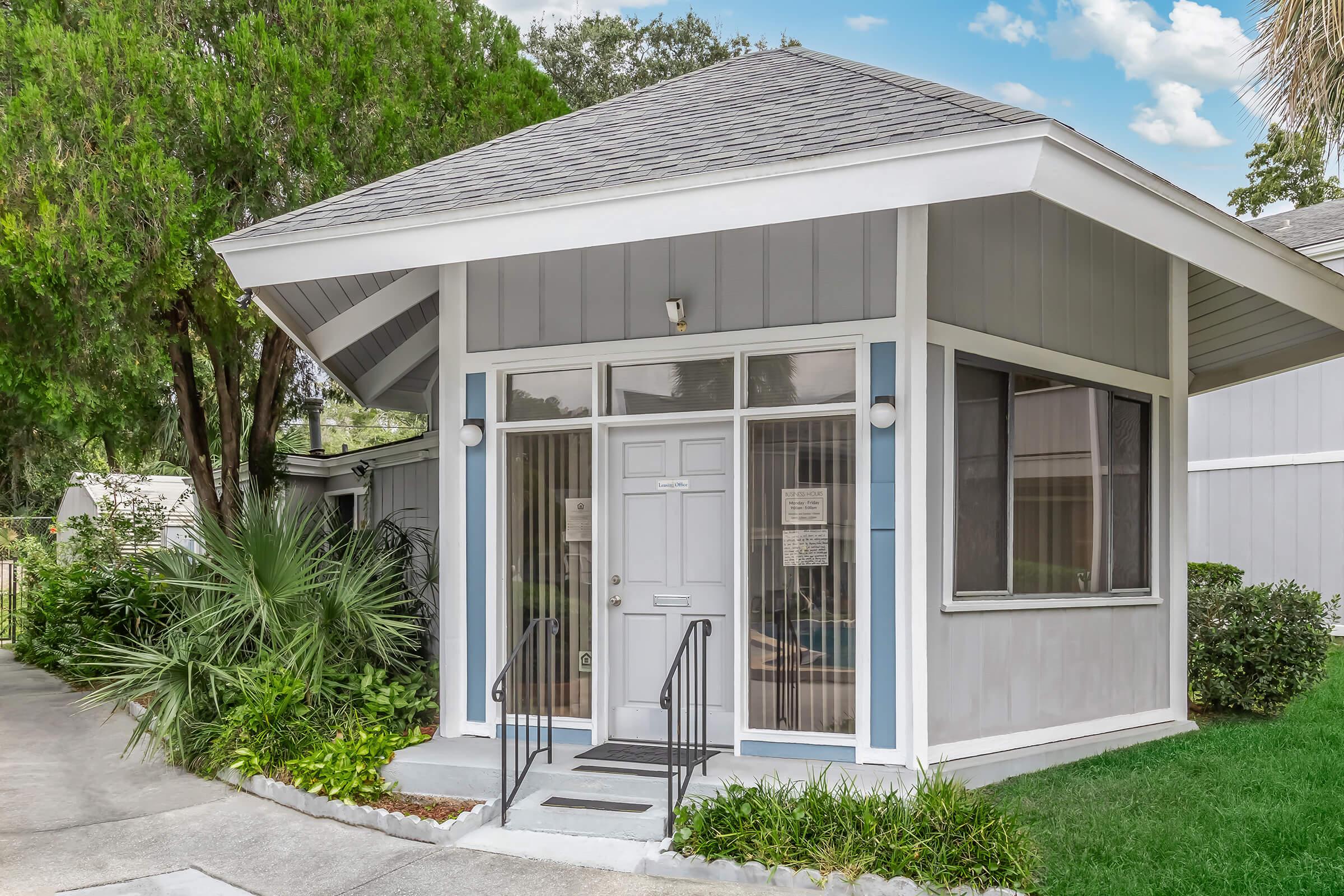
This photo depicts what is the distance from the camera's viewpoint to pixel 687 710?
→ 535cm

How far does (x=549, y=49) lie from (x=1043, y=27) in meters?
21.9

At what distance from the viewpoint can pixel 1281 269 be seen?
6355mm

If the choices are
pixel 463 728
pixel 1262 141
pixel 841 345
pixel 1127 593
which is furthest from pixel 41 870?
pixel 1262 141

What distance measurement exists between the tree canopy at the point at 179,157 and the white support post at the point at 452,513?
10.7 ft

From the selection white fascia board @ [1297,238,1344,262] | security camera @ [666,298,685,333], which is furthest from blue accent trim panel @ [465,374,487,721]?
white fascia board @ [1297,238,1344,262]

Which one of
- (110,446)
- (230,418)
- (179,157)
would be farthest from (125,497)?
(179,157)

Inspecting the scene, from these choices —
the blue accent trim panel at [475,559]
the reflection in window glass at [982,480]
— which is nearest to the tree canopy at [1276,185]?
the reflection in window glass at [982,480]

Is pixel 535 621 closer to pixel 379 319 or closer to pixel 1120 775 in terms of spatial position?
pixel 379 319

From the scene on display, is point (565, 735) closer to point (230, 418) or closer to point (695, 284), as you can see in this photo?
point (695, 284)

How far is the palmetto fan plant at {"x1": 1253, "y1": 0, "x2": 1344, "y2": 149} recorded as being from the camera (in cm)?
708

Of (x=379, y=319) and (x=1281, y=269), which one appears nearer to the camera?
(x=1281, y=269)

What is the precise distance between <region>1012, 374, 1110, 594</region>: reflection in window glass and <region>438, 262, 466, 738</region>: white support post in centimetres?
358

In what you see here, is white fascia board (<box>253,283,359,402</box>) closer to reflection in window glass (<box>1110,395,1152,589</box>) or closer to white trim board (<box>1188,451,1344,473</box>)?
reflection in window glass (<box>1110,395,1152,589</box>)

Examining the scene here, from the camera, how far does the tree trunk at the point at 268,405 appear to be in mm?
10914
